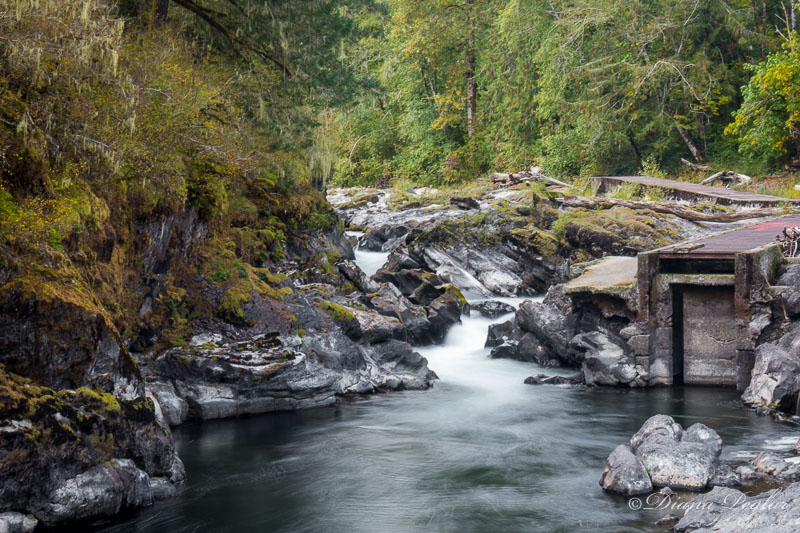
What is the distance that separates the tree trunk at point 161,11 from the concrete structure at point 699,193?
67.8ft

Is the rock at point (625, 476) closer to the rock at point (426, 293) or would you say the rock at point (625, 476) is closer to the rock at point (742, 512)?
the rock at point (742, 512)

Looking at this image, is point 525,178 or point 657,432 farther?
point 525,178

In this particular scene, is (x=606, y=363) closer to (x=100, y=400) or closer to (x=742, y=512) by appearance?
(x=742, y=512)

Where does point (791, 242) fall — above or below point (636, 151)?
below

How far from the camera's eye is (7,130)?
9.05 m

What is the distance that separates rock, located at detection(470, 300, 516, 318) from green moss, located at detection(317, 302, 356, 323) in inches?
245

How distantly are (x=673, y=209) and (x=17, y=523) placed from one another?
2383 centimetres

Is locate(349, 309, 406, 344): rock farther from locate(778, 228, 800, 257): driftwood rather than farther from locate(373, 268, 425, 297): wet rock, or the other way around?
locate(778, 228, 800, 257): driftwood

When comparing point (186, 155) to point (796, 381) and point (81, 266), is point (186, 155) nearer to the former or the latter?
point (81, 266)

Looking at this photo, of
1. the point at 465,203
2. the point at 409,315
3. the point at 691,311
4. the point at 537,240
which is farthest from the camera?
the point at 465,203

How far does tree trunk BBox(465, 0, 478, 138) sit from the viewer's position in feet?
147

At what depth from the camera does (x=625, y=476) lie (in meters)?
9.75

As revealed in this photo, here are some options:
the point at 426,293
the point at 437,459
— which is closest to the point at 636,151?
the point at 426,293

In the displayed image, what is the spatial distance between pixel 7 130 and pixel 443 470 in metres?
7.36
